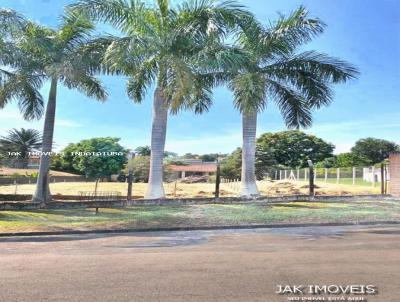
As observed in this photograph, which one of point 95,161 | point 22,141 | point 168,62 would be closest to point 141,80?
point 168,62

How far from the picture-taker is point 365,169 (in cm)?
2627

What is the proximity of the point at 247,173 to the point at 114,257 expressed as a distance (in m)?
11.3

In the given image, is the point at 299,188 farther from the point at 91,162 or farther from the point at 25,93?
the point at 91,162

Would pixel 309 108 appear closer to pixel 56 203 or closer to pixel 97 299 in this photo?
pixel 56 203

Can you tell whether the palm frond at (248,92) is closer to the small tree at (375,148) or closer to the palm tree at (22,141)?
the palm tree at (22,141)

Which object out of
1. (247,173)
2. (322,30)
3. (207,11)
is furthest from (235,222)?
(322,30)

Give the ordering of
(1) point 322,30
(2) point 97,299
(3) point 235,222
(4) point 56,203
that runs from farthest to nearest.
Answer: (1) point 322,30 → (4) point 56,203 → (3) point 235,222 → (2) point 97,299

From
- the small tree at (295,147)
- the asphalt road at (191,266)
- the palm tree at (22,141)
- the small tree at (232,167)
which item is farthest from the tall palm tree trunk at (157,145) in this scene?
the small tree at (295,147)

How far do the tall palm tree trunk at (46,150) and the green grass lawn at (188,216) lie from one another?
6.82 ft

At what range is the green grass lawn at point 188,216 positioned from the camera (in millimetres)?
12070

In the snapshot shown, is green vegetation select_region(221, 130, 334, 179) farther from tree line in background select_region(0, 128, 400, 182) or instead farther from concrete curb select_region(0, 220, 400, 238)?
concrete curb select_region(0, 220, 400, 238)

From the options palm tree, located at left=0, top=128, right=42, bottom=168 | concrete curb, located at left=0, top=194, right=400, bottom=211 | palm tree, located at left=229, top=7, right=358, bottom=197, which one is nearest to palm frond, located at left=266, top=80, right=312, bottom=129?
palm tree, located at left=229, top=7, right=358, bottom=197

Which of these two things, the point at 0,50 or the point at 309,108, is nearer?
the point at 0,50

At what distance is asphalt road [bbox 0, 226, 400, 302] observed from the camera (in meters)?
5.25
